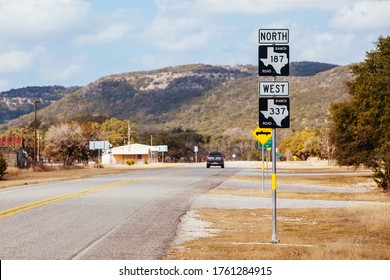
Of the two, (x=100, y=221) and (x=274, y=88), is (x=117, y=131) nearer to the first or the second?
(x=100, y=221)

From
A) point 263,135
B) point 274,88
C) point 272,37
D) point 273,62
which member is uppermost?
point 272,37

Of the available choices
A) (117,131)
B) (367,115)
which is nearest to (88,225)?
(367,115)

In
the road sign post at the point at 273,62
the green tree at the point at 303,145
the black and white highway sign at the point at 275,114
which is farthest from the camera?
the green tree at the point at 303,145

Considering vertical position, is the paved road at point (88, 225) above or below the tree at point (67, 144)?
below

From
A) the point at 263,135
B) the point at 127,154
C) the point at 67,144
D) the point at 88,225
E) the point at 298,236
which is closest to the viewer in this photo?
the point at 298,236

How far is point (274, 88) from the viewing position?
1293 cm

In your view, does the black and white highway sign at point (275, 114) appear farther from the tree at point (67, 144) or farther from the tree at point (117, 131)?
the tree at point (117, 131)

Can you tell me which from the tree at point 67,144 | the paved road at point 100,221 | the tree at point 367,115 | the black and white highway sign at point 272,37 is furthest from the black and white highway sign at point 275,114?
the tree at point 67,144

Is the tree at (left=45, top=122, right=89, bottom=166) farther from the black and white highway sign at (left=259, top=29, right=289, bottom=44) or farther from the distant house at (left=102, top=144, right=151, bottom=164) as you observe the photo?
the black and white highway sign at (left=259, top=29, right=289, bottom=44)

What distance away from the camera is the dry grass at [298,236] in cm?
1149

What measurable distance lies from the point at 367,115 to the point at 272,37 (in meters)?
27.8

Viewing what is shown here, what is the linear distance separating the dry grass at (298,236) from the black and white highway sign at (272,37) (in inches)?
153

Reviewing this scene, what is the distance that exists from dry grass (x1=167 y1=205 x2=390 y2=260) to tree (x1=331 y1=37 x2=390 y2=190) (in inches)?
697
